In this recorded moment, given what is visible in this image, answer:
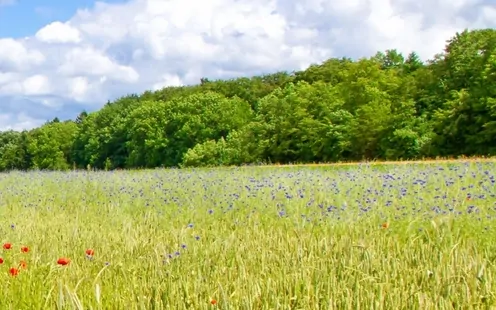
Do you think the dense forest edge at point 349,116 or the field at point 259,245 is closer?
the field at point 259,245

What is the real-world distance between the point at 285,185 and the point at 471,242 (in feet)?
17.7

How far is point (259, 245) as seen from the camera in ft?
16.8

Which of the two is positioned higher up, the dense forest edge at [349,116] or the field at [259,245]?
the dense forest edge at [349,116]

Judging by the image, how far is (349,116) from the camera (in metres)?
A: 37.8

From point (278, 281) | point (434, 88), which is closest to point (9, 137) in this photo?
point (434, 88)

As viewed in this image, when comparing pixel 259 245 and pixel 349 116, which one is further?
pixel 349 116

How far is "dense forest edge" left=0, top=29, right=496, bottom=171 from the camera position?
3198 cm

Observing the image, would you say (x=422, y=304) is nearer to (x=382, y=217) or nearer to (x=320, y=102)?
(x=382, y=217)

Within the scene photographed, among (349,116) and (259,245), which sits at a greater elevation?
(349,116)

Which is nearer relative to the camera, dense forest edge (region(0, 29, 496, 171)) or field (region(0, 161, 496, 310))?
field (region(0, 161, 496, 310))

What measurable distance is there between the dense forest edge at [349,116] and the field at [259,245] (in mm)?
12853

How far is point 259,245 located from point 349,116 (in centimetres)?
3343

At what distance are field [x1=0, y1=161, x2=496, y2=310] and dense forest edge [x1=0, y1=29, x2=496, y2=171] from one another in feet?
42.2

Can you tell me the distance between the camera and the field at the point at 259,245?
3.38 meters
